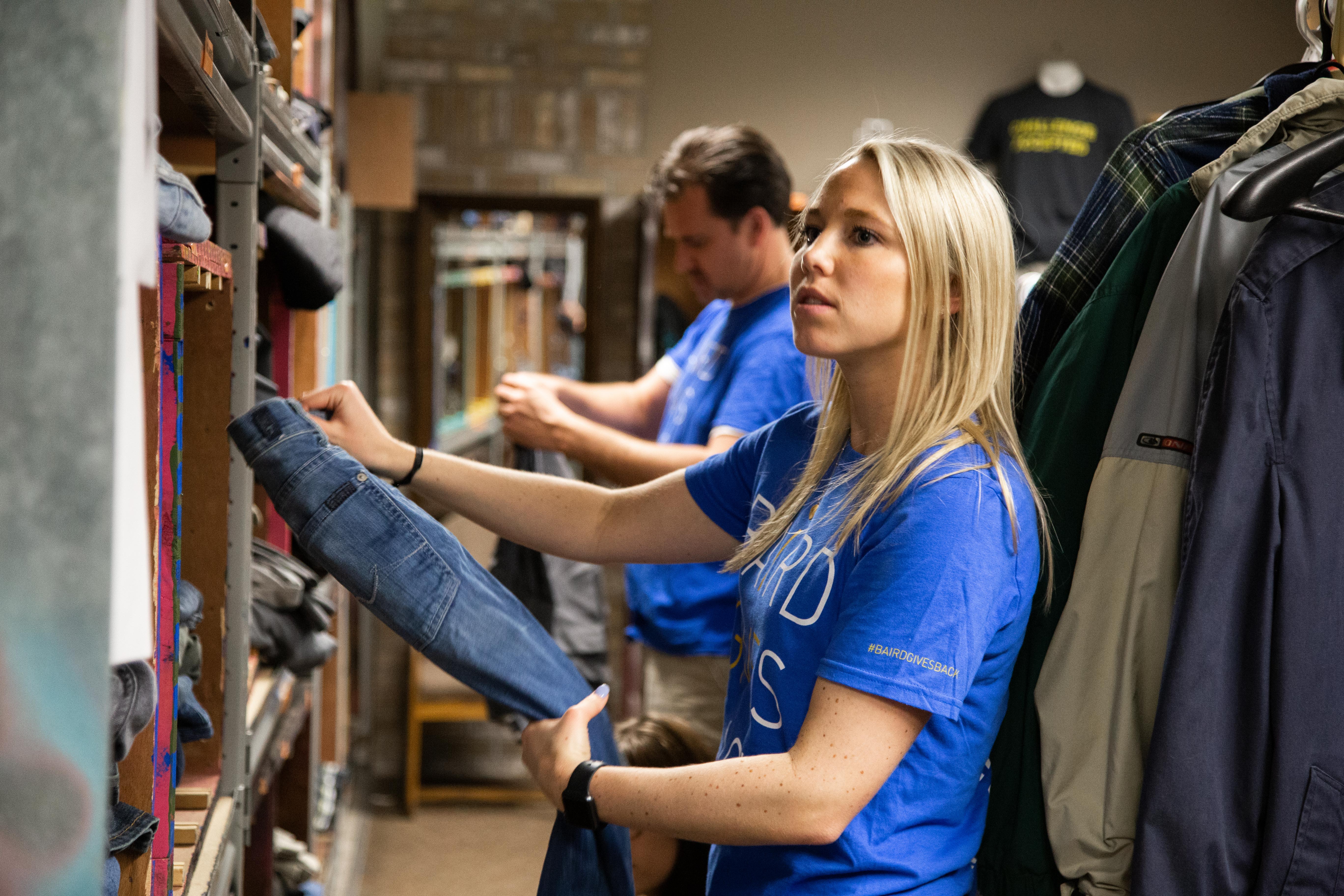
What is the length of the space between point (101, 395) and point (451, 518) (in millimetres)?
3514

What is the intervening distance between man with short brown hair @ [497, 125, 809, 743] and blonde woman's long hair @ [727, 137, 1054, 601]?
80cm

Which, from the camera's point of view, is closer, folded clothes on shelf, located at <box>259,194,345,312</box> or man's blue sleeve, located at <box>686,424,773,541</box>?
man's blue sleeve, located at <box>686,424,773,541</box>

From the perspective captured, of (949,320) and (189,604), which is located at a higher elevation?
(949,320)

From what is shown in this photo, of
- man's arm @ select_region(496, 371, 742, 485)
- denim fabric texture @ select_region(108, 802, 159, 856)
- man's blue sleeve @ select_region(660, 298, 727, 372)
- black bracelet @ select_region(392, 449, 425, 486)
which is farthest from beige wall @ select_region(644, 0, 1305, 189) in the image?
denim fabric texture @ select_region(108, 802, 159, 856)

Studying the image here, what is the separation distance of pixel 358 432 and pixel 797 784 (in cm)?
74

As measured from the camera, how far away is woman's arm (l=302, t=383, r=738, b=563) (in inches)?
57.1

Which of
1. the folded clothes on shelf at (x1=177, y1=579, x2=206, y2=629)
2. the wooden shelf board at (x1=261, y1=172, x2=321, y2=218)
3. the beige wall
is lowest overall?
the folded clothes on shelf at (x1=177, y1=579, x2=206, y2=629)

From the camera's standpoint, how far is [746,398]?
201 centimetres

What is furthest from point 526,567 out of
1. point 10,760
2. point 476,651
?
point 10,760

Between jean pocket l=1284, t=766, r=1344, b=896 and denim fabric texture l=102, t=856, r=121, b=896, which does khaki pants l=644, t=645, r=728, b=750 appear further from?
denim fabric texture l=102, t=856, r=121, b=896

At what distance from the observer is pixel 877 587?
1023mm

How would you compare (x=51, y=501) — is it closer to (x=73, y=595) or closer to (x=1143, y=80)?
(x=73, y=595)

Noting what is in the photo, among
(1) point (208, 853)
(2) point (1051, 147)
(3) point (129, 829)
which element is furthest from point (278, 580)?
(2) point (1051, 147)

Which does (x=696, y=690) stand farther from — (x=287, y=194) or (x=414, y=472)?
(x=287, y=194)
